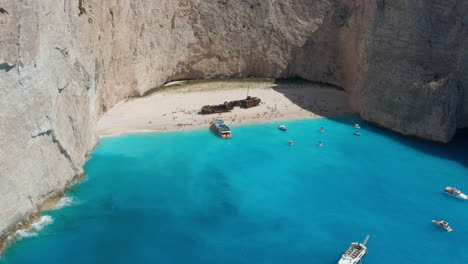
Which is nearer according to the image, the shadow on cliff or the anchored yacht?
the anchored yacht

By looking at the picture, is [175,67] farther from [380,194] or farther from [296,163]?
[380,194]

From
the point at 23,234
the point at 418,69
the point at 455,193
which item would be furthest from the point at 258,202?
the point at 418,69

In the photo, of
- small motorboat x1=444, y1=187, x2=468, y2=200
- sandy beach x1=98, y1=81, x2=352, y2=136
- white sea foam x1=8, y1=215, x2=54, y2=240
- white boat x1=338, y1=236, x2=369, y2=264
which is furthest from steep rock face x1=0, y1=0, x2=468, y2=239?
white boat x1=338, y1=236, x2=369, y2=264

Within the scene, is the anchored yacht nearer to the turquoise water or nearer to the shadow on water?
the turquoise water

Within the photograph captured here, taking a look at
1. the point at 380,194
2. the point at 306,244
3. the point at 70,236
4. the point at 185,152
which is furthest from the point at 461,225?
the point at 70,236

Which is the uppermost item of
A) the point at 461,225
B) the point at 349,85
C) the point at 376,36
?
the point at 376,36
